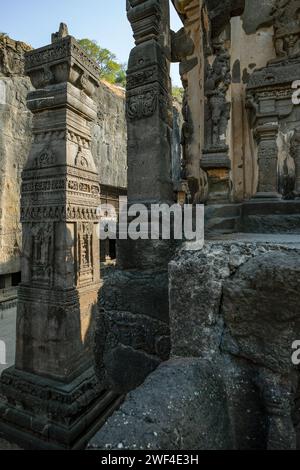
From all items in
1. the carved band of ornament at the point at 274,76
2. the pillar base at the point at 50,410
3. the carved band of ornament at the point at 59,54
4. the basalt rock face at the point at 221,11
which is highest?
the basalt rock face at the point at 221,11

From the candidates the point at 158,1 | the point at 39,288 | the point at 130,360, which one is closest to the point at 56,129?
the point at 158,1

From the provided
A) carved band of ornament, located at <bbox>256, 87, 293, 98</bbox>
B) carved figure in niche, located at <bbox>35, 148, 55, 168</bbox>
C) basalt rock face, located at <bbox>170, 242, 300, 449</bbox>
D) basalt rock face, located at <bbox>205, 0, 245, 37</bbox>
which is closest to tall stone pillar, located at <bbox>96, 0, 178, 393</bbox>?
basalt rock face, located at <bbox>170, 242, 300, 449</bbox>

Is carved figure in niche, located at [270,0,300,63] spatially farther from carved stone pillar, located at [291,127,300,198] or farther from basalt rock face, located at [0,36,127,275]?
basalt rock face, located at [0,36,127,275]

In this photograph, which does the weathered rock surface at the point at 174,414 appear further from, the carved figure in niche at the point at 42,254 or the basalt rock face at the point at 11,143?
the basalt rock face at the point at 11,143

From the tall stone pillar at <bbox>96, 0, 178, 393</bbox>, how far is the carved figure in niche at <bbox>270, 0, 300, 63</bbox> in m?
1.41

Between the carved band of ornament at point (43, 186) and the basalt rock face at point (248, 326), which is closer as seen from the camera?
the basalt rock face at point (248, 326)

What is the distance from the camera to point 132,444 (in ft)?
2.11

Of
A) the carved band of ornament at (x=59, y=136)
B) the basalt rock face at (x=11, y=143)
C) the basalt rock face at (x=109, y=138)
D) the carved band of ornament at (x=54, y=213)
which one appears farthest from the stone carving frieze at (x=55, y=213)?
the basalt rock face at (x=109, y=138)

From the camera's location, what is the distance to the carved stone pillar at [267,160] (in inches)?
106

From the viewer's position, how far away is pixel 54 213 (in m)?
2.54

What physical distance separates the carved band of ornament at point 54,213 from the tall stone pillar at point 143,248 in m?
0.80

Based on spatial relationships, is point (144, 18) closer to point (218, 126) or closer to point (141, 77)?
point (141, 77)

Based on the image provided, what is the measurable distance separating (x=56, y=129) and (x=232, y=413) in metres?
2.66
